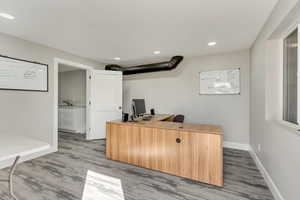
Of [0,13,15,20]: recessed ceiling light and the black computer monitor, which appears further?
the black computer monitor

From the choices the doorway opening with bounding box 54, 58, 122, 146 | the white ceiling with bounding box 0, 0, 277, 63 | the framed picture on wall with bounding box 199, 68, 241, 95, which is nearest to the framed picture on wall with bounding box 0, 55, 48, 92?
the white ceiling with bounding box 0, 0, 277, 63

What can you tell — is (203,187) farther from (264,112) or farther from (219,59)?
(219,59)

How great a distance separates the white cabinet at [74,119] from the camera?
4996 millimetres

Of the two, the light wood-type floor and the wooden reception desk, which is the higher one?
the wooden reception desk

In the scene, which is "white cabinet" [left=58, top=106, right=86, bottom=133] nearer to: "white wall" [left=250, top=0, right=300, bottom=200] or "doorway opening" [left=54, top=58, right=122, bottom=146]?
"doorway opening" [left=54, top=58, right=122, bottom=146]

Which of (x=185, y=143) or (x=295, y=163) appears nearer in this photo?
(x=295, y=163)

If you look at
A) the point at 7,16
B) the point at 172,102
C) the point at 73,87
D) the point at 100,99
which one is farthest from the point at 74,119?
the point at 7,16

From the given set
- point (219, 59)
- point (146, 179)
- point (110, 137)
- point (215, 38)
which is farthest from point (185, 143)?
point (219, 59)

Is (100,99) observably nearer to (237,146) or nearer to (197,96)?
(197,96)

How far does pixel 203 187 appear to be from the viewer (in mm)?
1934

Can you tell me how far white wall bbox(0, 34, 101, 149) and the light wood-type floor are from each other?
2.07ft

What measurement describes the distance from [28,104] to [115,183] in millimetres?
2354

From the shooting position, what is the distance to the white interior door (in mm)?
4082

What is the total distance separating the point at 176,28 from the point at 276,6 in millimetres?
1254
